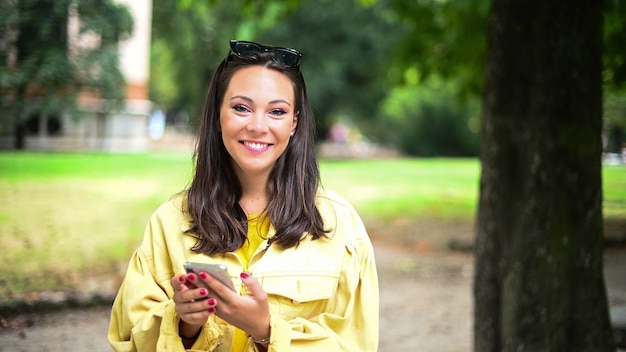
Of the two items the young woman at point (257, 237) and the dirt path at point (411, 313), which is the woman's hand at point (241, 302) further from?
the dirt path at point (411, 313)

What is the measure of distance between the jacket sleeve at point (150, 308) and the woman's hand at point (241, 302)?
200 mm

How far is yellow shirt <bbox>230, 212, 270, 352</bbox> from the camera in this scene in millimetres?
2141

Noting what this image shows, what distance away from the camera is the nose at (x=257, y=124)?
2127 millimetres

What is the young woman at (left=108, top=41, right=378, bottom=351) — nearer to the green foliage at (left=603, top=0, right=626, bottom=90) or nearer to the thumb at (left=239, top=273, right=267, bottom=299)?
the thumb at (left=239, top=273, right=267, bottom=299)

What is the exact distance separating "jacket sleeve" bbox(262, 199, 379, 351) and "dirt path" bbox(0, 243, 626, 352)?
2505 millimetres

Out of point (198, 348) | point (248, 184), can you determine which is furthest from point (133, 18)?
point (198, 348)

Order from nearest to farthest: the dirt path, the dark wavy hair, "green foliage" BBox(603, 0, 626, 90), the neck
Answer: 1. the dark wavy hair
2. the neck
3. the dirt path
4. "green foliage" BBox(603, 0, 626, 90)

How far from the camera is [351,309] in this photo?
7.06 ft

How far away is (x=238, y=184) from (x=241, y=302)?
0.54 meters

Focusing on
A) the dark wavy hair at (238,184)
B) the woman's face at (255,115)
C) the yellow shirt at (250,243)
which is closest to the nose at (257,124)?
the woman's face at (255,115)

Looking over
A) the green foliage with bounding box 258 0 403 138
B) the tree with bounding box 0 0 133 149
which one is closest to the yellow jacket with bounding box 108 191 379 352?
the tree with bounding box 0 0 133 149

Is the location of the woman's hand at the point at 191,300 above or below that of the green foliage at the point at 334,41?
below

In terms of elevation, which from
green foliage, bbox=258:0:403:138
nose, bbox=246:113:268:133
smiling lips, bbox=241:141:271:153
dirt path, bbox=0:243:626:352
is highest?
green foliage, bbox=258:0:403:138

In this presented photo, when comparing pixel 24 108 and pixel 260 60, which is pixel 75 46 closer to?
pixel 24 108
